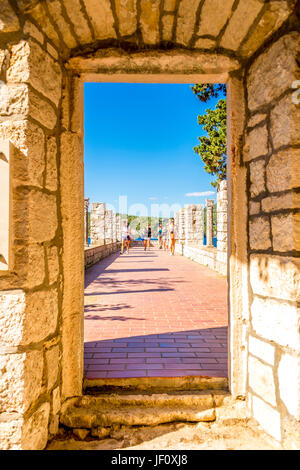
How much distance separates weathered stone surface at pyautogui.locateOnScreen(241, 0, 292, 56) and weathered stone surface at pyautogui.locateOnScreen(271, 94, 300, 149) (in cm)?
50

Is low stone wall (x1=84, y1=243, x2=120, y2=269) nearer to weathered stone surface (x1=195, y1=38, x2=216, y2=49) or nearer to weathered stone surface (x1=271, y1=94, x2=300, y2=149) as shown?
weathered stone surface (x1=195, y1=38, x2=216, y2=49)

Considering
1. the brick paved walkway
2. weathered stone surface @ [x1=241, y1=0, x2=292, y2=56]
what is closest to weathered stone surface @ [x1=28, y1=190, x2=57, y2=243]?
the brick paved walkway

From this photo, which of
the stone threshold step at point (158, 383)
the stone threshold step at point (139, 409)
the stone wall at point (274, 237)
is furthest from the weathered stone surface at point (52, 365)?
the stone wall at point (274, 237)

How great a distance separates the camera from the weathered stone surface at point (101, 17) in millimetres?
1879

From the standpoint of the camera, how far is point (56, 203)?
2129 mm

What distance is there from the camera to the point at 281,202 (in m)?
1.86

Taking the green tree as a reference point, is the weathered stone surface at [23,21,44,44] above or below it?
below

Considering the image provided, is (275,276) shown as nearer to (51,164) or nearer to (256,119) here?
(256,119)

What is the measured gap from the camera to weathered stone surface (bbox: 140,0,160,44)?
190 centimetres

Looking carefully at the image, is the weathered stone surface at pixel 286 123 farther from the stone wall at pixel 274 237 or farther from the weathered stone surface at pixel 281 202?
the weathered stone surface at pixel 281 202

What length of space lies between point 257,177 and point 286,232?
51cm

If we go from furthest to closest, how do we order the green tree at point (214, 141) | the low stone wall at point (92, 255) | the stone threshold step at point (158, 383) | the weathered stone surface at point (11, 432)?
1. the green tree at point (214, 141)
2. the low stone wall at point (92, 255)
3. the stone threshold step at point (158, 383)
4. the weathered stone surface at point (11, 432)

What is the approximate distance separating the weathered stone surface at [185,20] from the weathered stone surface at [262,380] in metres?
2.35
